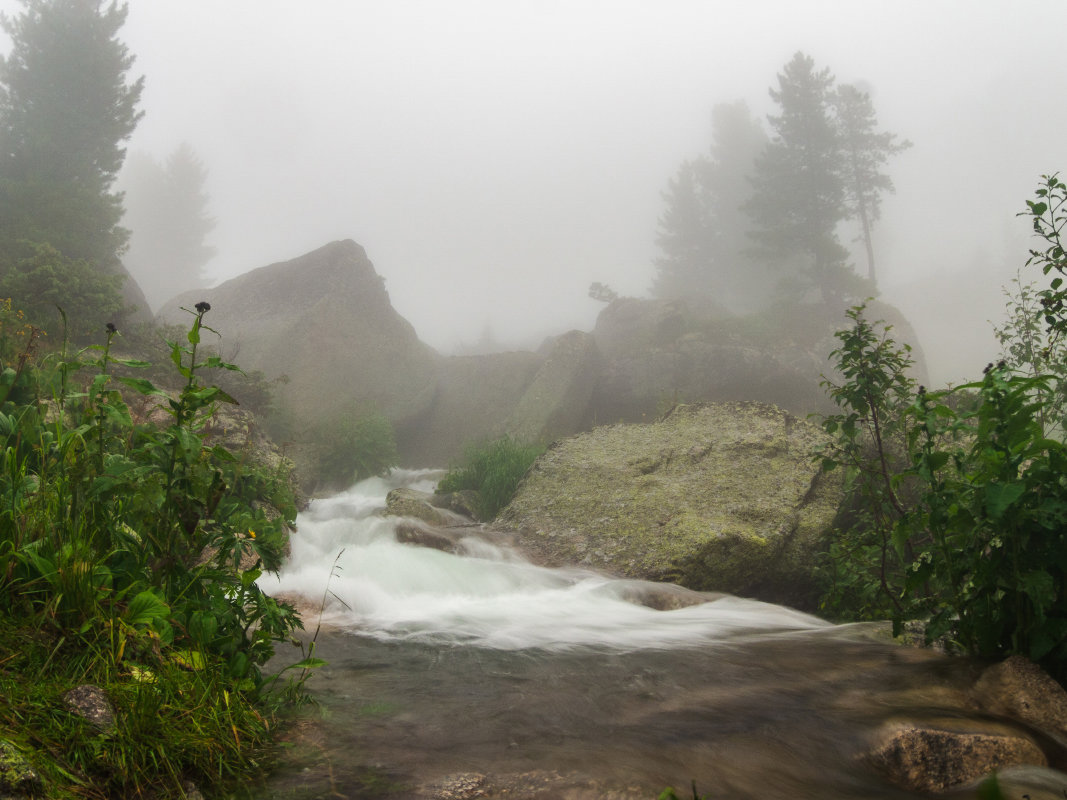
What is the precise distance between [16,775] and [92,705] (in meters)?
0.39

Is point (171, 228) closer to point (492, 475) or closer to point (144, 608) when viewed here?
point (492, 475)

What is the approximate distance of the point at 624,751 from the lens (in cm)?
287

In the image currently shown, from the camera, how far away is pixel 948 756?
2.75 metres

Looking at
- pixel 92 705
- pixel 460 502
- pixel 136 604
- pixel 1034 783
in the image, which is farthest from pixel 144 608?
pixel 460 502

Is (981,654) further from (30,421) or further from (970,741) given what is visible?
(30,421)

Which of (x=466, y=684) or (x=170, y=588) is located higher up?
(x=170, y=588)

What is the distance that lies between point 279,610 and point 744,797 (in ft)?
6.89

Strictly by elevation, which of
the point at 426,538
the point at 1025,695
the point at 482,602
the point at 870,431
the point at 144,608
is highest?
the point at 870,431

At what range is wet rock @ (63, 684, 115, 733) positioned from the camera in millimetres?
2169

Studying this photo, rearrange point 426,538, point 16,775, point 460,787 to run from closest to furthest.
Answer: point 16,775, point 460,787, point 426,538

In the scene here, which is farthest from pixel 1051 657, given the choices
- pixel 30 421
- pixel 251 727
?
pixel 30 421

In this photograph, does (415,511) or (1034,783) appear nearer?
(1034,783)

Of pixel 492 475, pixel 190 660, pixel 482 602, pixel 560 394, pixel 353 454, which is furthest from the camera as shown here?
pixel 560 394

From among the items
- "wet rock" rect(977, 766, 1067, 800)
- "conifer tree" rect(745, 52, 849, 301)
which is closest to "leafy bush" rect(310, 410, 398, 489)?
"wet rock" rect(977, 766, 1067, 800)
